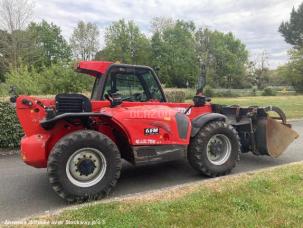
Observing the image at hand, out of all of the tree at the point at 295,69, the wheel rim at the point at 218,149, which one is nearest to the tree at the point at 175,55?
the tree at the point at 295,69

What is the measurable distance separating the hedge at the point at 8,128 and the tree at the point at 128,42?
38.4 metres

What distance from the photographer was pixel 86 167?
4.73m

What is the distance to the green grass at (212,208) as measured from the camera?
149 inches

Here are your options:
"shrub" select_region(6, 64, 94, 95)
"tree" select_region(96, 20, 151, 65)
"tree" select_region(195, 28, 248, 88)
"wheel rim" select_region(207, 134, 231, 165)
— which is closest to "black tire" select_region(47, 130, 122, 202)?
"wheel rim" select_region(207, 134, 231, 165)

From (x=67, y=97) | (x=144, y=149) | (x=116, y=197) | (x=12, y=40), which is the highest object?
(x=12, y=40)

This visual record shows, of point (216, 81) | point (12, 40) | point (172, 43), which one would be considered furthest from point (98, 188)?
point (216, 81)

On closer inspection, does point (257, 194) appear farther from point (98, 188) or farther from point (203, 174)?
point (98, 188)

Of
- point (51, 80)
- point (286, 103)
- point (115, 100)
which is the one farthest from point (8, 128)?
point (286, 103)

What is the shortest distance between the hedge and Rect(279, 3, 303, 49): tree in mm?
64361

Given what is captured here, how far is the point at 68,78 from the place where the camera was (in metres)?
17.6

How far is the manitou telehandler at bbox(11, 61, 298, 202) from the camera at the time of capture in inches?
184

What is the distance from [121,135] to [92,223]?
170 cm

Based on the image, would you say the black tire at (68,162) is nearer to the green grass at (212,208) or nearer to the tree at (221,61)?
the green grass at (212,208)

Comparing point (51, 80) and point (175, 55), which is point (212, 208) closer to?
point (51, 80)
